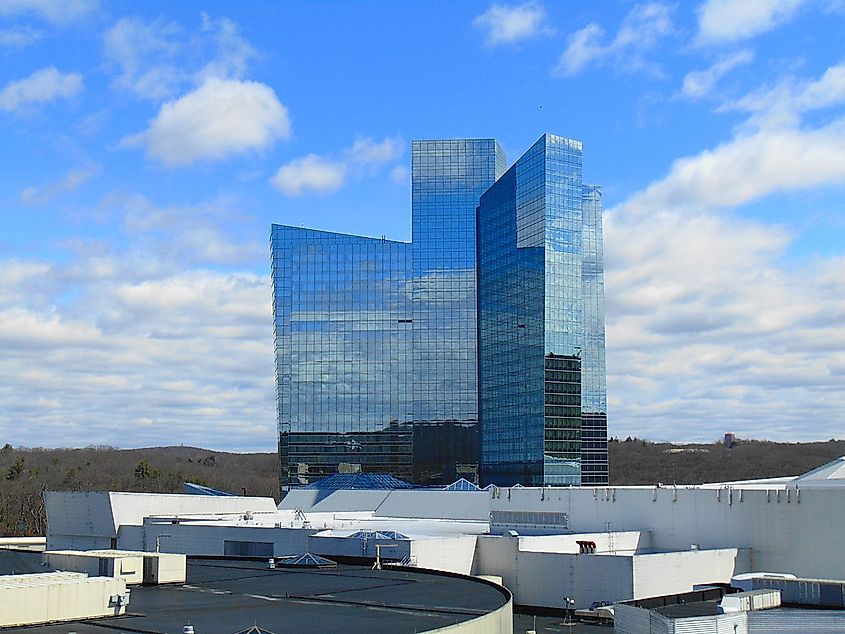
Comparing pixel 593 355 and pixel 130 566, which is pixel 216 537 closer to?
pixel 130 566

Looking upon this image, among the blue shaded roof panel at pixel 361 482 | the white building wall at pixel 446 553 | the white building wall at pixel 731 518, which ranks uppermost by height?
the white building wall at pixel 731 518

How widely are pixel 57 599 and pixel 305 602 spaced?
7.95 meters

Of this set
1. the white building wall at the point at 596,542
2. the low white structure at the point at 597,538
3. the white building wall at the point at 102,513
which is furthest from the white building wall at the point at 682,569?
the white building wall at the point at 102,513

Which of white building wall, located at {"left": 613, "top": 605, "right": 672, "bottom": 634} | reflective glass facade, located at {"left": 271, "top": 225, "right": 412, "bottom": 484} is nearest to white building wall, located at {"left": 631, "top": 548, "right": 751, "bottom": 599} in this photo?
white building wall, located at {"left": 613, "top": 605, "right": 672, "bottom": 634}

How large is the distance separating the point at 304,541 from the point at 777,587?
34084 millimetres

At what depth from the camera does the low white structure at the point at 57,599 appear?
89.9 ft

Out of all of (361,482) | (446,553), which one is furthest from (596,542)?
(361,482)

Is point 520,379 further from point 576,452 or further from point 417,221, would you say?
point 417,221

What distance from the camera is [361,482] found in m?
140

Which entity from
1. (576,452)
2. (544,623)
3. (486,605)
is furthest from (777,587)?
(576,452)

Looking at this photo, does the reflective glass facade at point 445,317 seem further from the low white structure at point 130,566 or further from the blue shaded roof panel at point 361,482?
the low white structure at point 130,566

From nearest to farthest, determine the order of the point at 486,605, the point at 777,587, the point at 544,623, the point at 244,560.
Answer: the point at 486,605, the point at 777,587, the point at 244,560, the point at 544,623

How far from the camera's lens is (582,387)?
142m

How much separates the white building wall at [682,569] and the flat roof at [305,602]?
15597 millimetres
